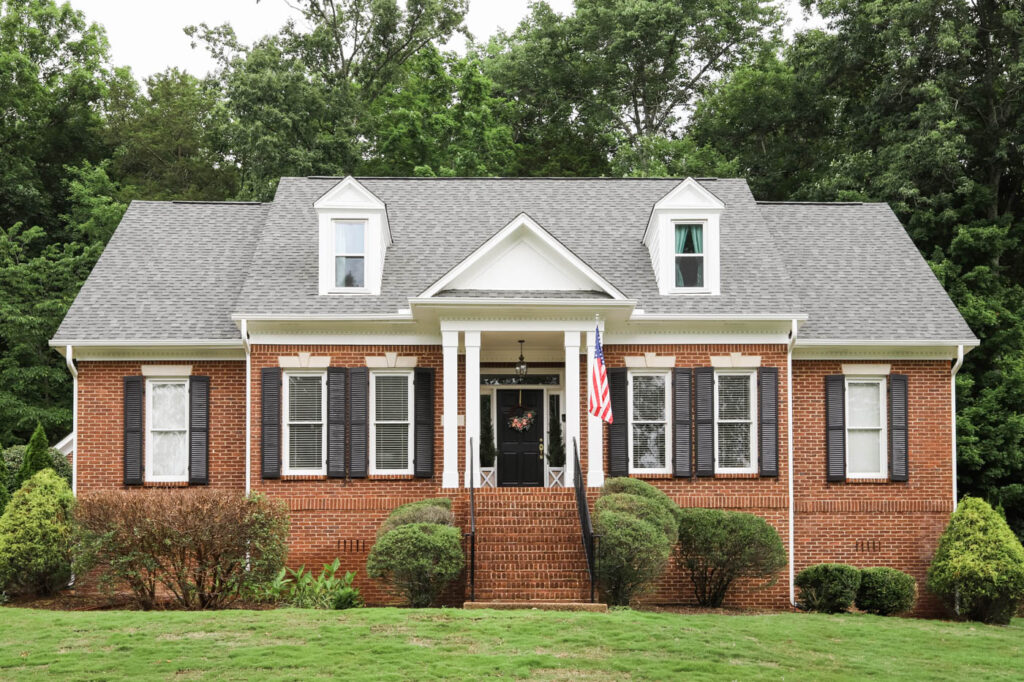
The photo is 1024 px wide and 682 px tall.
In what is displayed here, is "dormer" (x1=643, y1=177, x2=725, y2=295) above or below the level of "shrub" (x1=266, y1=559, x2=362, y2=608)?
above

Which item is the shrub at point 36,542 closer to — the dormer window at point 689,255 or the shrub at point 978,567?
the dormer window at point 689,255

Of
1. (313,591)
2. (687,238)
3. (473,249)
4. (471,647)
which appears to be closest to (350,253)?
(473,249)

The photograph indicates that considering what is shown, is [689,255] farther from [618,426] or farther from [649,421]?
[618,426]

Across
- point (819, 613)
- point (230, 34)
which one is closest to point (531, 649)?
point (819, 613)

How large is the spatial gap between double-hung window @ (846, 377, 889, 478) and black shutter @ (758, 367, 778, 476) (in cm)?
169

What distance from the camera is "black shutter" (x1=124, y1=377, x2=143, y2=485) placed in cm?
2003

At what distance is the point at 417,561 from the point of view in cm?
1595

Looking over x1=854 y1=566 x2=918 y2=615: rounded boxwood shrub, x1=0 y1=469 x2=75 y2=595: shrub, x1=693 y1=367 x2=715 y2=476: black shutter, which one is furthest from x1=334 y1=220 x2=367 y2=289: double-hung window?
x1=854 y1=566 x2=918 y2=615: rounded boxwood shrub

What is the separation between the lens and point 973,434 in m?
25.8

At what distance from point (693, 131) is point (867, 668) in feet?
95.3

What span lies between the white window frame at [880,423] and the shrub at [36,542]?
1291 centimetres

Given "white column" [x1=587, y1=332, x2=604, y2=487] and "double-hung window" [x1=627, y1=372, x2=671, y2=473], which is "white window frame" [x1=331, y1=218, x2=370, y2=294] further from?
"double-hung window" [x1=627, y1=372, x2=671, y2=473]

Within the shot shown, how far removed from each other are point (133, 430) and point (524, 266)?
7294mm

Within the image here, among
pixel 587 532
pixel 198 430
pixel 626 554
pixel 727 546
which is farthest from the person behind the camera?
pixel 198 430
